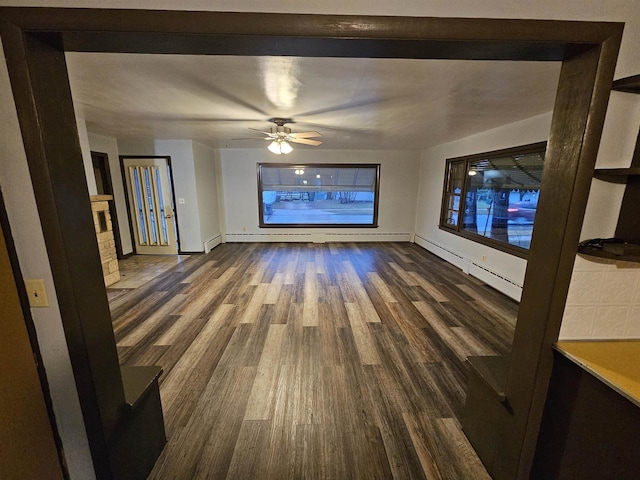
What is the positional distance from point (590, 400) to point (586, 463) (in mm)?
266

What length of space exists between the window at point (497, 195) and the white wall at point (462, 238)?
120 millimetres

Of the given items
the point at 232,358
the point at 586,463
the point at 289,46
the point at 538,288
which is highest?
the point at 289,46

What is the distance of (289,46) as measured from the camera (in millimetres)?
958

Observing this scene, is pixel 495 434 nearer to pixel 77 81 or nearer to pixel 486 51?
pixel 486 51

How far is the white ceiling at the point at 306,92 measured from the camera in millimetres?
1836

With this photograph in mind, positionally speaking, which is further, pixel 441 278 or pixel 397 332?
pixel 441 278

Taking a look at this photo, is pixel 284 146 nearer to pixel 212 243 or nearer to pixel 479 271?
pixel 212 243

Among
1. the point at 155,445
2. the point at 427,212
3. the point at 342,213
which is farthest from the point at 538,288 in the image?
the point at 342,213

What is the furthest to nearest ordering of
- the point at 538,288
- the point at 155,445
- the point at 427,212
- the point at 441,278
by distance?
1. the point at 427,212
2. the point at 441,278
3. the point at 155,445
4. the point at 538,288

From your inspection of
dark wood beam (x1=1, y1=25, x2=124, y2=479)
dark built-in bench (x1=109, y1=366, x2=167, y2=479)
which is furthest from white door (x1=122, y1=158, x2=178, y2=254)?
dark wood beam (x1=1, y1=25, x2=124, y2=479)

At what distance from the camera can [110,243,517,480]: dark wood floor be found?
155 centimetres

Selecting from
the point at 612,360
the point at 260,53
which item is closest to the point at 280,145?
the point at 260,53

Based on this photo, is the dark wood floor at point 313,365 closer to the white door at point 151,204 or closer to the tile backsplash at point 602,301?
the tile backsplash at point 602,301

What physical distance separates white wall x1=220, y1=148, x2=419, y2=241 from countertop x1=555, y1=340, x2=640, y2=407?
5.65 m
